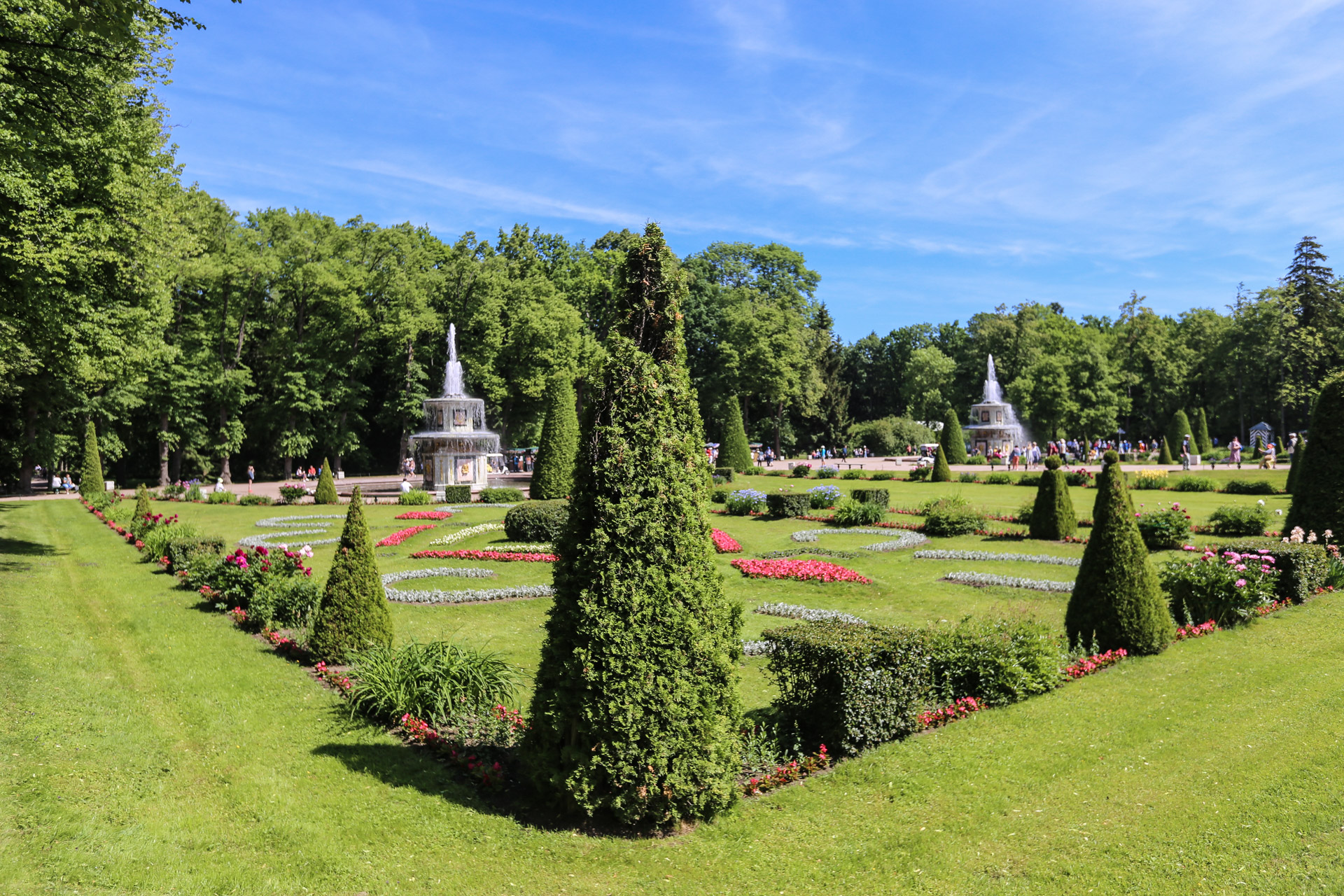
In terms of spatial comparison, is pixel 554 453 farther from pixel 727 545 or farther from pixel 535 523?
pixel 727 545

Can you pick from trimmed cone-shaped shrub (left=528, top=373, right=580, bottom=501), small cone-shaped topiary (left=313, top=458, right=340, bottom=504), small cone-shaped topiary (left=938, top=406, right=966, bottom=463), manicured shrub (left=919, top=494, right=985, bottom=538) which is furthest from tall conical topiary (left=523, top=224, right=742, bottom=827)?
small cone-shaped topiary (left=938, top=406, right=966, bottom=463)

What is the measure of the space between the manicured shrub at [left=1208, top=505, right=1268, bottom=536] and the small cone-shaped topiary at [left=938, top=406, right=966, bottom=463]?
89.5 feet

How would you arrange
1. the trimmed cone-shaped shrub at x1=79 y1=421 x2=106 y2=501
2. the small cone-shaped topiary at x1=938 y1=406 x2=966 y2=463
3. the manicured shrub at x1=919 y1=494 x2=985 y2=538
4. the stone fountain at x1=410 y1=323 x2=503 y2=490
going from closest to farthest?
the manicured shrub at x1=919 y1=494 x2=985 y2=538
the trimmed cone-shaped shrub at x1=79 y1=421 x2=106 y2=501
the stone fountain at x1=410 y1=323 x2=503 y2=490
the small cone-shaped topiary at x1=938 y1=406 x2=966 y2=463

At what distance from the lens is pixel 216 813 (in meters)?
6.20

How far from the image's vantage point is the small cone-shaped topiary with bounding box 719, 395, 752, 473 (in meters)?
41.9

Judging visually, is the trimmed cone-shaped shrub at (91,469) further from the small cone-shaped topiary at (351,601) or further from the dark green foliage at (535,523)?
the small cone-shaped topiary at (351,601)

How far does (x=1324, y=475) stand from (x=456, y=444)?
3294 cm

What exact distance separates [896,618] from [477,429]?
107ft

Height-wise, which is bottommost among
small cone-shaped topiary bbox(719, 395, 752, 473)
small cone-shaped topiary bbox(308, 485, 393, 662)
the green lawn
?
the green lawn

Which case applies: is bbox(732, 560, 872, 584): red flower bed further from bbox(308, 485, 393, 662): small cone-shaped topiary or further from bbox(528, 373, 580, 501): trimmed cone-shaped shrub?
bbox(528, 373, 580, 501): trimmed cone-shaped shrub

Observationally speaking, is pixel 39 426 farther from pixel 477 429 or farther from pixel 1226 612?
pixel 1226 612

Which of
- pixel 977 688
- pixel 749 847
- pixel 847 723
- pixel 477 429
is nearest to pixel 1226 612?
pixel 977 688

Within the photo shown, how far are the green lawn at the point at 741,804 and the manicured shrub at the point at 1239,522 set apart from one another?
9.34 meters

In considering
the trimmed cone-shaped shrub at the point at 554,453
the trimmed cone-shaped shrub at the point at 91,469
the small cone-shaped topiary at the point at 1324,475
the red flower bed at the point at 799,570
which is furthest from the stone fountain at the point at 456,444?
the small cone-shaped topiary at the point at 1324,475
